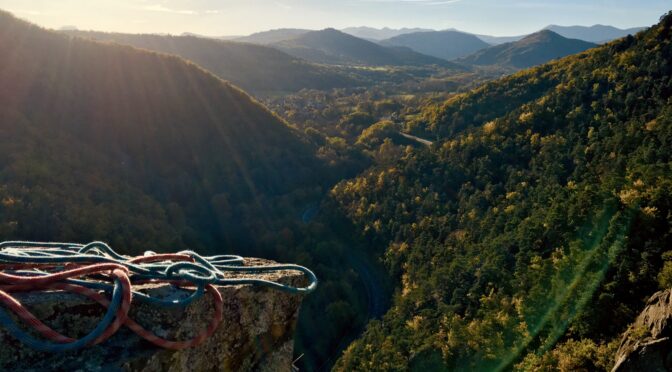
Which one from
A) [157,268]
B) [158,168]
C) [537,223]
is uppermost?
[157,268]

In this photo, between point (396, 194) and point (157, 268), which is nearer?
point (157, 268)

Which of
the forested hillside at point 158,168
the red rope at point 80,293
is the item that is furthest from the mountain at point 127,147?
the red rope at point 80,293

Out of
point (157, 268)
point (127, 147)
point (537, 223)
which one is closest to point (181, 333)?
point (157, 268)

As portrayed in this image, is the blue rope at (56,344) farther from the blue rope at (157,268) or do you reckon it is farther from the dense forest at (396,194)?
the dense forest at (396,194)

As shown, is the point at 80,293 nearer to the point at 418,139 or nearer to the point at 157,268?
the point at 157,268

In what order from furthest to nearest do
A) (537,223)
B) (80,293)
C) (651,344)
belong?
(537,223), (651,344), (80,293)

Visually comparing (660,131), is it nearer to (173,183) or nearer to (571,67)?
(571,67)

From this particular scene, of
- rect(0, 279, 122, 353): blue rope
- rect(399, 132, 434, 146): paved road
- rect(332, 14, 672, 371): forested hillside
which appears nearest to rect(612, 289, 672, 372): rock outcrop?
rect(332, 14, 672, 371): forested hillside
